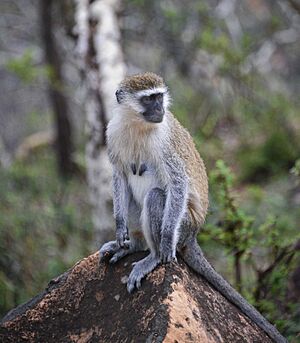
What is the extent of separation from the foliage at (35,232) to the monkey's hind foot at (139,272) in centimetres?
249

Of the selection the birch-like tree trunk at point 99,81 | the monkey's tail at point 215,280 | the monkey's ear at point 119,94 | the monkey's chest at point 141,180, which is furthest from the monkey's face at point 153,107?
the birch-like tree trunk at point 99,81

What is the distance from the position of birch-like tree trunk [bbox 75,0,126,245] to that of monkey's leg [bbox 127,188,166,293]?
10.3 ft

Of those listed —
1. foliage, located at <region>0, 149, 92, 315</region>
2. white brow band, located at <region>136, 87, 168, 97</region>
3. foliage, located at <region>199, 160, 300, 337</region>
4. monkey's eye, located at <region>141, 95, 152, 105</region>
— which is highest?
white brow band, located at <region>136, 87, 168, 97</region>

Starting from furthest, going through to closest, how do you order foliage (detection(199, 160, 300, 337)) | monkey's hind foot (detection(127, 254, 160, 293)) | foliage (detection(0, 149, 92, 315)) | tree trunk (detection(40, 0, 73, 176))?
tree trunk (detection(40, 0, 73, 176)) < foliage (detection(0, 149, 92, 315)) < foliage (detection(199, 160, 300, 337)) < monkey's hind foot (detection(127, 254, 160, 293))

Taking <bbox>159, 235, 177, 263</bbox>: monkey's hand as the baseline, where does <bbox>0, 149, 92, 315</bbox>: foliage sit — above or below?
below

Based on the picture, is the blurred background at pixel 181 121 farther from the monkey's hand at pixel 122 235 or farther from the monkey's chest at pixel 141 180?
the monkey's hand at pixel 122 235

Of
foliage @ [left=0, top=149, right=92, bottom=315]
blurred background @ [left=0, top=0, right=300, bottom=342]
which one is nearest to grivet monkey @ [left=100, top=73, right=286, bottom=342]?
blurred background @ [left=0, top=0, right=300, bottom=342]

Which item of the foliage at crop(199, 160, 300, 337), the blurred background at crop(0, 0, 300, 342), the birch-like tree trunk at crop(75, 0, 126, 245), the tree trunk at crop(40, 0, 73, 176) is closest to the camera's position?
the foliage at crop(199, 160, 300, 337)

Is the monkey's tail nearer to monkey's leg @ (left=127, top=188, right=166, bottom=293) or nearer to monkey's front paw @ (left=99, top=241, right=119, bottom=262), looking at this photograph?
monkey's leg @ (left=127, top=188, right=166, bottom=293)

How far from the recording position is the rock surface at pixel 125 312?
418 cm

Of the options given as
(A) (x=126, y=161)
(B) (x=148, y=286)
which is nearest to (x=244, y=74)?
(A) (x=126, y=161)

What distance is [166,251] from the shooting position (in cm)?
457

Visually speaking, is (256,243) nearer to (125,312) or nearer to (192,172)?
(192,172)

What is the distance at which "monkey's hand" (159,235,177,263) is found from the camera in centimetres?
457
